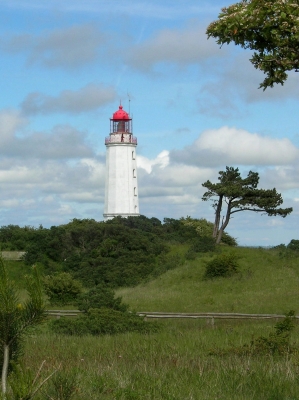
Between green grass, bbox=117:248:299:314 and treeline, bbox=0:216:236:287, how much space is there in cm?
217

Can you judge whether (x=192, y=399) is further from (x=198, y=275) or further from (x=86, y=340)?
(x=198, y=275)

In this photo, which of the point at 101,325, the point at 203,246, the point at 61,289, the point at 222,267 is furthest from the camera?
the point at 203,246

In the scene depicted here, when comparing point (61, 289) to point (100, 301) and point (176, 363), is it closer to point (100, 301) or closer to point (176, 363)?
point (100, 301)

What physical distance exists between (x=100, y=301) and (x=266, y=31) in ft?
42.8

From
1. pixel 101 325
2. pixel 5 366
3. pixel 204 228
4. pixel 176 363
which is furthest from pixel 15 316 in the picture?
pixel 204 228

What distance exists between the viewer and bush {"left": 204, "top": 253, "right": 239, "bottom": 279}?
31.4 meters

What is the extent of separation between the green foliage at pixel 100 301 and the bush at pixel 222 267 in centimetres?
1152

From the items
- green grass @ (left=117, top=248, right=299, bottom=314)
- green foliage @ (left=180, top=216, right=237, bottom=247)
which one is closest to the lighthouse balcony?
green foliage @ (left=180, top=216, right=237, bottom=247)

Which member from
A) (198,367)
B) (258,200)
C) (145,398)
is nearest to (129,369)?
(198,367)

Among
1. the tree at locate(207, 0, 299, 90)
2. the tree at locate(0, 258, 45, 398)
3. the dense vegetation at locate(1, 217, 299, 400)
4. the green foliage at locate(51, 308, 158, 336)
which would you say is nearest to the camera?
the tree at locate(0, 258, 45, 398)

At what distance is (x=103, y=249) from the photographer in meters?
39.0

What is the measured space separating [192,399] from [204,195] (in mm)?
31731

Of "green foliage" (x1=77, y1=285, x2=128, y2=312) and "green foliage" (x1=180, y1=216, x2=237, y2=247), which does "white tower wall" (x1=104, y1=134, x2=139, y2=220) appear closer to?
"green foliage" (x1=180, y1=216, x2=237, y2=247)

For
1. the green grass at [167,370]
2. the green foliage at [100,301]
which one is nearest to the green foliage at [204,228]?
the green foliage at [100,301]
